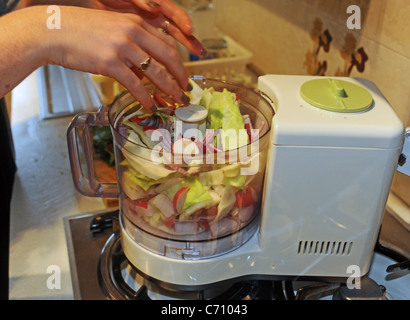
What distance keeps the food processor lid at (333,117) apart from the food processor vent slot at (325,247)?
0.15 m

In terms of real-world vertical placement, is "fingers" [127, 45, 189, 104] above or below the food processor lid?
above

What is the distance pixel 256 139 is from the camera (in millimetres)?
535

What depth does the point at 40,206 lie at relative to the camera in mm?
866

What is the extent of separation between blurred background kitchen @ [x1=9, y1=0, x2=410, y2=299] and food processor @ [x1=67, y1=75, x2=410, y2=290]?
0.64 ft

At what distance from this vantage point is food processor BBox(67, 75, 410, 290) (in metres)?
0.49

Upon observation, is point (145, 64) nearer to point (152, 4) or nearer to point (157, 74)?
point (157, 74)

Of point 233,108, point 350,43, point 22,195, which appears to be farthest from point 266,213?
point 22,195

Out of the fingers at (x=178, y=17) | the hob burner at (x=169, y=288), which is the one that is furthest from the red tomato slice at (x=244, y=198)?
the fingers at (x=178, y=17)

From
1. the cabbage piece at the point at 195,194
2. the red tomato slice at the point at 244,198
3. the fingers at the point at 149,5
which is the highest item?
the fingers at the point at 149,5

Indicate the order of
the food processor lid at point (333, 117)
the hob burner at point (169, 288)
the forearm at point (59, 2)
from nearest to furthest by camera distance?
the food processor lid at point (333, 117), the hob burner at point (169, 288), the forearm at point (59, 2)

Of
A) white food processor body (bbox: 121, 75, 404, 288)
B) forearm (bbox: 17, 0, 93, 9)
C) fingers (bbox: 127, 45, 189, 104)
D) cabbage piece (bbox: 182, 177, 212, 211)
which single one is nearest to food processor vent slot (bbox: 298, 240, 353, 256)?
white food processor body (bbox: 121, 75, 404, 288)

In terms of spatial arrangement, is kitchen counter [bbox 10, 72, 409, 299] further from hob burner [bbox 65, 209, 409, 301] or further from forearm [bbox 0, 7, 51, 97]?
forearm [bbox 0, 7, 51, 97]

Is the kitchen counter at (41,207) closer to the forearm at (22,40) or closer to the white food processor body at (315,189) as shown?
the white food processor body at (315,189)

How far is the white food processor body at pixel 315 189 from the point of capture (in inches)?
19.0
